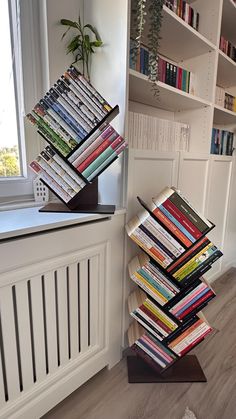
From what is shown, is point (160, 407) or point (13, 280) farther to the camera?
point (160, 407)

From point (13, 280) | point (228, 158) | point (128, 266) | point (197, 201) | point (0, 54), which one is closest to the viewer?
point (13, 280)

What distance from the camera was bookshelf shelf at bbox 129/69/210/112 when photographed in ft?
3.83

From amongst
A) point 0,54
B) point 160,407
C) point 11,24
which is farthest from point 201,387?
point 11,24

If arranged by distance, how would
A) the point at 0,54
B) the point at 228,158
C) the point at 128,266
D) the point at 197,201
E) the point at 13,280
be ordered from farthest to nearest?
1. the point at 228,158
2. the point at 197,201
3. the point at 128,266
4. the point at 0,54
5. the point at 13,280

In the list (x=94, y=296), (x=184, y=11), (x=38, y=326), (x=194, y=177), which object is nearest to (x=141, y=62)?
(x=184, y=11)

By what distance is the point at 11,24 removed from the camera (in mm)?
1061

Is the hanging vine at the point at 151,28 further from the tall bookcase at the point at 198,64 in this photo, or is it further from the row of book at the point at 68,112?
the row of book at the point at 68,112

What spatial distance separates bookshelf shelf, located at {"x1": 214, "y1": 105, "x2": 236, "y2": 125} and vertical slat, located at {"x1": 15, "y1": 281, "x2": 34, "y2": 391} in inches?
71.0

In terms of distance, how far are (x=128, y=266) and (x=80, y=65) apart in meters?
1.11

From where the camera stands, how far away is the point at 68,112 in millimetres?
934

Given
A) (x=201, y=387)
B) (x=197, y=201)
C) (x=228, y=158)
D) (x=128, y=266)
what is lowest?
(x=201, y=387)

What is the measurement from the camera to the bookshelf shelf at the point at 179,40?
4.11 ft

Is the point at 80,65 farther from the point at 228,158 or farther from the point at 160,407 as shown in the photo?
the point at 160,407

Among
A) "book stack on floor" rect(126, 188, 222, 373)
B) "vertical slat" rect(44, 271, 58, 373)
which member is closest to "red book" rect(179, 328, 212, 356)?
"book stack on floor" rect(126, 188, 222, 373)
